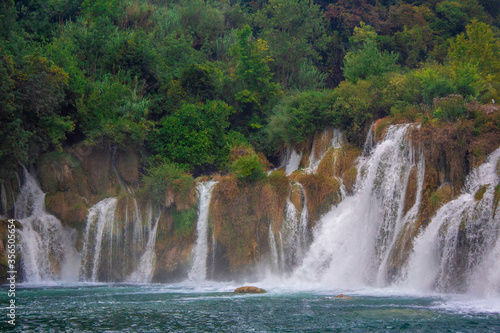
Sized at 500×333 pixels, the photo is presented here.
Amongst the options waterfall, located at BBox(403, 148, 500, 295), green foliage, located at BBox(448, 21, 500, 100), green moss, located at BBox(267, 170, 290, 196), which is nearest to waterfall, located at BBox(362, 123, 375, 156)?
green moss, located at BBox(267, 170, 290, 196)

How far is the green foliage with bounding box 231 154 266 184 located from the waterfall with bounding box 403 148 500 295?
29.7 feet

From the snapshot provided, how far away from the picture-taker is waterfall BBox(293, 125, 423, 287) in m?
25.3

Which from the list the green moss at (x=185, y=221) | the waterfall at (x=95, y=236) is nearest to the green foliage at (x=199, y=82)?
the green moss at (x=185, y=221)

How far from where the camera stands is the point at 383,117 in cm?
3188

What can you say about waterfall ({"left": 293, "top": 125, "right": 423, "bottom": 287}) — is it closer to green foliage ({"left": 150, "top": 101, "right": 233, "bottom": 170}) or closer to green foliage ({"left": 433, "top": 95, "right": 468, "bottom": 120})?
green foliage ({"left": 433, "top": 95, "right": 468, "bottom": 120})

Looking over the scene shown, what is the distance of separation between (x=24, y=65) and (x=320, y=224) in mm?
17776

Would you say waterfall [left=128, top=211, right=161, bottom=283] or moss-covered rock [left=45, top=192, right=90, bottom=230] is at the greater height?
moss-covered rock [left=45, top=192, right=90, bottom=230]

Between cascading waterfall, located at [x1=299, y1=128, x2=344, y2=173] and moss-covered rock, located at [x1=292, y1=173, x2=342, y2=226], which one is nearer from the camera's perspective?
moss-covered rock, located at [x1=292, y1=173, x2=342, y2=226]

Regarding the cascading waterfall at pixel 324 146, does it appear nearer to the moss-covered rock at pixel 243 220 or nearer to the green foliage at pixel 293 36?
the moss-covered rock at pixel 243 220

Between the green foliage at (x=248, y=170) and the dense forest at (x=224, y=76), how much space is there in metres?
0.07

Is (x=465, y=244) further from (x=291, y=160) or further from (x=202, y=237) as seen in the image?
(x=291, y=160)

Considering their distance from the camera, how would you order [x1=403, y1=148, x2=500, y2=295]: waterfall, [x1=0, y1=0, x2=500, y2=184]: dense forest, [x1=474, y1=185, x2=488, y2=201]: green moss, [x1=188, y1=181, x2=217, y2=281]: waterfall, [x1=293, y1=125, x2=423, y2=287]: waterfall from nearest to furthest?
[x1=403, y1=148, x2=500, y2=295]: waterfall → [x1=474, y1=185, x2=488, y2=201]: green moss → [x1=293, y1=125, x2=423, y2=287]: waterfall → [x1=188, y1=181, x2=217, y2=281]: waterfall → [x1=0, y1=0, x2=500, y2=184]: dense forest

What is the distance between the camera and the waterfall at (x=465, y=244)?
2039cm

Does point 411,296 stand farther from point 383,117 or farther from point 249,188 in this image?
point 383,117
